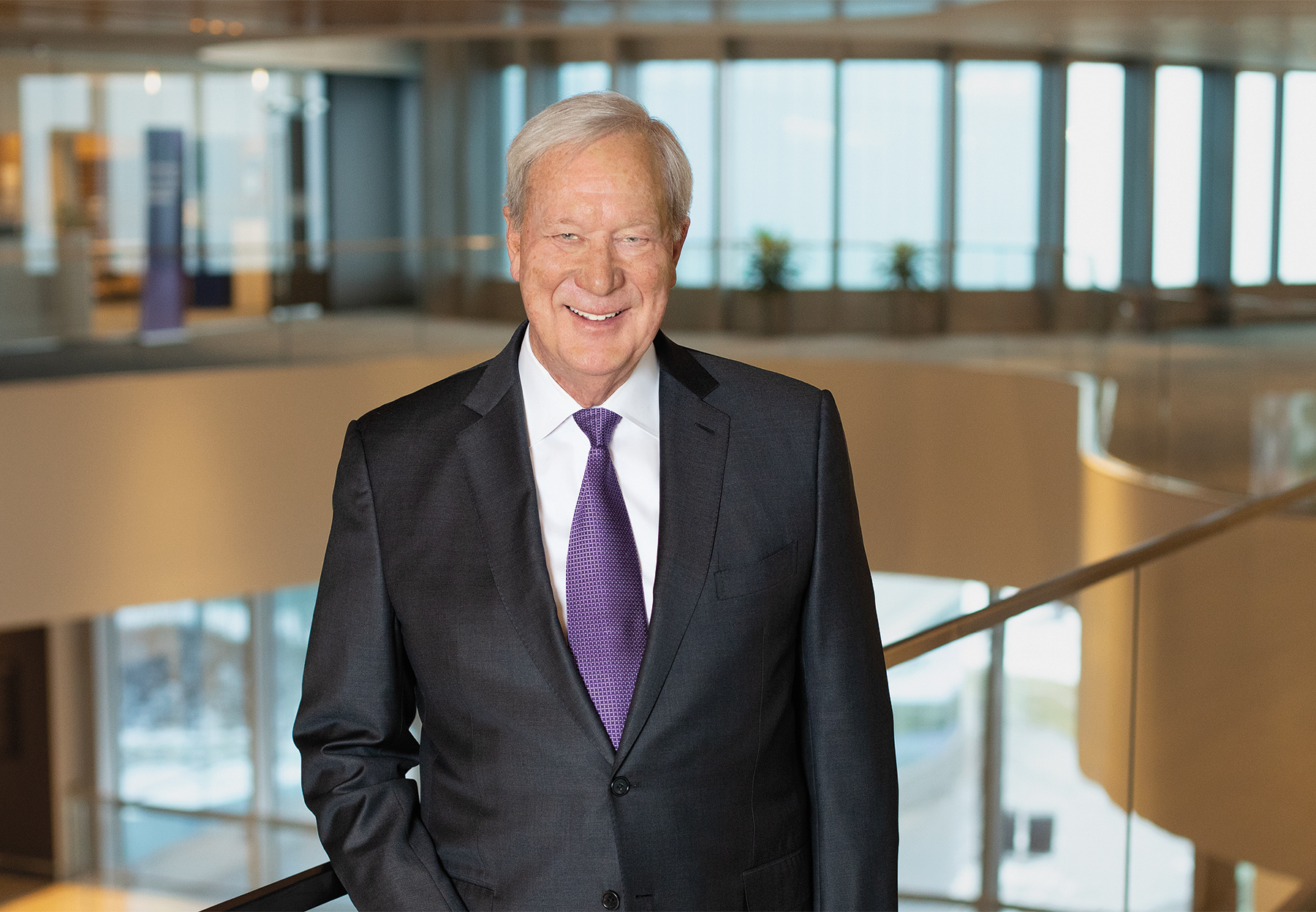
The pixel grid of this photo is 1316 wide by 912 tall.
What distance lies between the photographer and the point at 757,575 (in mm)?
1573

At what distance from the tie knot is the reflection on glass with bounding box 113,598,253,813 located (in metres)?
16.5

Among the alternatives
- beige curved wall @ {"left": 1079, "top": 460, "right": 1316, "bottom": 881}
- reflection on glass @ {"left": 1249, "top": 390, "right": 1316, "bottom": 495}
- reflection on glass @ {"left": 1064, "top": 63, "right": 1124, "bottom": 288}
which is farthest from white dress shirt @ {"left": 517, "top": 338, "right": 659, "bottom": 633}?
reflection on glass @ {"left": 1064, "top": 63, "right": 1124, "bottom": 288}

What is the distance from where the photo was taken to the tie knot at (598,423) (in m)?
1.63

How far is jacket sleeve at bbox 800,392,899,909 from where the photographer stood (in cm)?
161

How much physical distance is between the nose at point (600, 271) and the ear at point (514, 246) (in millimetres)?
83

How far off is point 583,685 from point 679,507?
0.71 ft

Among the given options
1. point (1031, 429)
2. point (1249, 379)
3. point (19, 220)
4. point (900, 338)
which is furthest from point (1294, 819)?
point (19, 220)

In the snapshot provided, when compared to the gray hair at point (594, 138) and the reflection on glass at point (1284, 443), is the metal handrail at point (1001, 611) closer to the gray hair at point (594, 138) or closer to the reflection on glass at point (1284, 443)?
the gray hair at point (594, 138)

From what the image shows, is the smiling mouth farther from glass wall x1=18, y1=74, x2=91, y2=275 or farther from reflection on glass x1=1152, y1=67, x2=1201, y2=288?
glass wall x1=18, y1=74, x2=91, y2=275

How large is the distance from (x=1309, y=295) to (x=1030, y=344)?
205cm

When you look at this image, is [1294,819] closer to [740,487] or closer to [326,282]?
[740,487]

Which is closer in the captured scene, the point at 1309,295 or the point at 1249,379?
the point at 1249,379

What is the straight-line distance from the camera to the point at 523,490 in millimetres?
1583

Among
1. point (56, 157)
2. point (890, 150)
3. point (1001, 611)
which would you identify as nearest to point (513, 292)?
point (890, 150)
